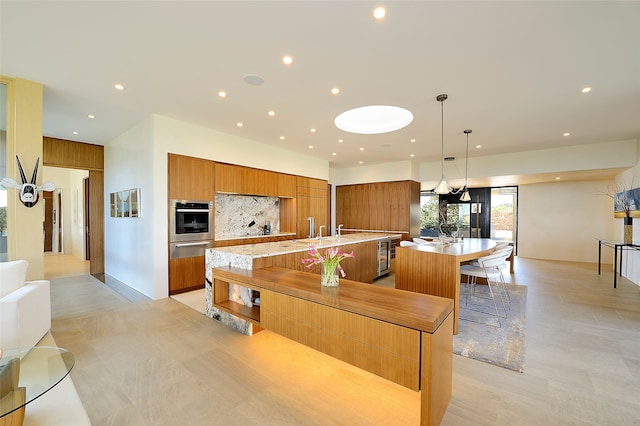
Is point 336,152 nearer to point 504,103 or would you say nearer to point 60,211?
point 504,103

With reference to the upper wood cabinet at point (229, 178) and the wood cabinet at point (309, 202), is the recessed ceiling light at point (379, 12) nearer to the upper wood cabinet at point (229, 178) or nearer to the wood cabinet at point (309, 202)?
the upper wood cabinet at point (229, 178)

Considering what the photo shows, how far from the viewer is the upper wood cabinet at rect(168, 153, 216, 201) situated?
15.1ft

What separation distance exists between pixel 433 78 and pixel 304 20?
67.8 inches

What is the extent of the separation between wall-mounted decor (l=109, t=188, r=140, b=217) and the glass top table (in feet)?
10.8

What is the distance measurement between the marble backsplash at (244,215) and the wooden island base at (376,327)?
3.54m

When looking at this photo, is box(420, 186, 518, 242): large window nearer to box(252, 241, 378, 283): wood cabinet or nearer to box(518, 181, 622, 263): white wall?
box(518, 181, 622, 263): white wall

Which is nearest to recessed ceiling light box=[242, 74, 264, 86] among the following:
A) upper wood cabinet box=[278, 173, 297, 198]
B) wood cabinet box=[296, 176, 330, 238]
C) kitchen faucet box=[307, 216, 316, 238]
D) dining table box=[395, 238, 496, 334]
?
dining table box=[395, 238, 496, 334]

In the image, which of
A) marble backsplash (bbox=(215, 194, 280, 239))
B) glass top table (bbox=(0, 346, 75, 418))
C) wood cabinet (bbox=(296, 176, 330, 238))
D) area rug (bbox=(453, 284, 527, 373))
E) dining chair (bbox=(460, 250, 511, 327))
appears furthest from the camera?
wood cabinet (bbox=(296, 176, 330, 238))

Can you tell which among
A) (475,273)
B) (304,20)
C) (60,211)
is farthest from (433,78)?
(60,211)

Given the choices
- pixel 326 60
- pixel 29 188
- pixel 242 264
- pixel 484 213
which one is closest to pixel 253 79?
pixel 326 60

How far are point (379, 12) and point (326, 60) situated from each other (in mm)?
785

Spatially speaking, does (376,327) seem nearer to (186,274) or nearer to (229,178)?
(186,274)

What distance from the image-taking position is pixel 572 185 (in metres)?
8.09

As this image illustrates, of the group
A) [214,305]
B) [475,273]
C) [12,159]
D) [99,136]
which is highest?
[99,136]
